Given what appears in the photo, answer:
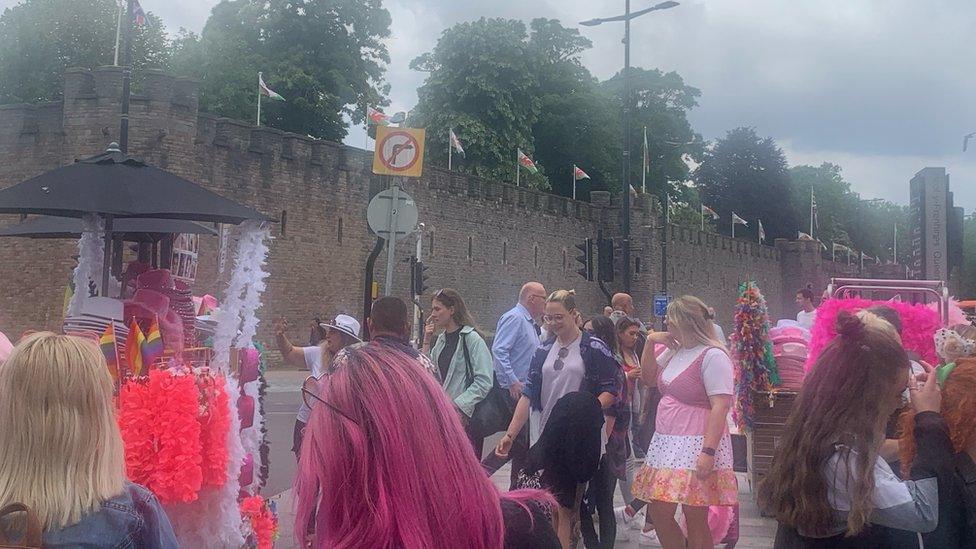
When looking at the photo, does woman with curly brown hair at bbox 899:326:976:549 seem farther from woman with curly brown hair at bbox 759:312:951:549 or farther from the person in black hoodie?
woman with curly brown hair at bbox 759:312:951:549

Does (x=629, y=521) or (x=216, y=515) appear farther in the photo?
(x=629, y=521)

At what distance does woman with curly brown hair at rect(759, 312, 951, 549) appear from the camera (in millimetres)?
3045

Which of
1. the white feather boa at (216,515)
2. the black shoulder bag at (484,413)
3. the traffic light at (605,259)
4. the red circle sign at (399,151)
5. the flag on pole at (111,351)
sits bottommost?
the white feather boa at (216,515)

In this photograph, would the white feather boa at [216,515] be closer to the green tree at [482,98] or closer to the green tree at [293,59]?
the green tree at [293,59]

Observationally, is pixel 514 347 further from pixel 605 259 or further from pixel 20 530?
pixel 605 259

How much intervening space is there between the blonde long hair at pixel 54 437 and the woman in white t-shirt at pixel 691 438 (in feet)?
11.6

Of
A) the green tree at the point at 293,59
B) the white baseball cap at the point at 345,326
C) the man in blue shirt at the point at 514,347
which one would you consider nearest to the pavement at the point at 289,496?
the man in blue shirt at the point at 514,347

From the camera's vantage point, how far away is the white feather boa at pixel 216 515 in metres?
4.32

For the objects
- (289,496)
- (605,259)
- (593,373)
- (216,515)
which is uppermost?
(605,259)

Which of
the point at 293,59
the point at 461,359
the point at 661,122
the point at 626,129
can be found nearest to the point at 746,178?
the point at 661,122

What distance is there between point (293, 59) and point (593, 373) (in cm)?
3674

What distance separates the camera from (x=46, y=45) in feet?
125

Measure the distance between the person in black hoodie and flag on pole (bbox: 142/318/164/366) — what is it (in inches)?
129

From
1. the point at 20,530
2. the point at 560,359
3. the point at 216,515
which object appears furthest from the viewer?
the point at 560,359
